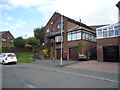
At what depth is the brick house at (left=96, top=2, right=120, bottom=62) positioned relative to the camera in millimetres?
18812

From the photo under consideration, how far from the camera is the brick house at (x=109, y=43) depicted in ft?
61.7

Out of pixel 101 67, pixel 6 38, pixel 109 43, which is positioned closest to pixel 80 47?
pixel 109 43

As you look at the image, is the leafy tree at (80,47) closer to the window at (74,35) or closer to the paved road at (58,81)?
the window at (74,35)

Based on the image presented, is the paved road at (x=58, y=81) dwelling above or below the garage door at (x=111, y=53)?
below

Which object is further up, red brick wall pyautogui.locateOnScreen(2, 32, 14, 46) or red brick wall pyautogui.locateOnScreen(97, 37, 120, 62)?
red brick wall pyautogui.locateOnScreen(2, 32, 14, 46)

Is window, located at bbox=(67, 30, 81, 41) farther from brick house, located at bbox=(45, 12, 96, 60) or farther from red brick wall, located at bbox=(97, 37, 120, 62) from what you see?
red brick wall, located at bbox=(97, 37, 120, 62)

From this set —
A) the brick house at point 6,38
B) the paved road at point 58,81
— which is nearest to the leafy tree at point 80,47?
the paved road at point 58,81

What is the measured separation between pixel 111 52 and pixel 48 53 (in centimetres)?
1452

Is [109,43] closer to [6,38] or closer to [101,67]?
[101,67]

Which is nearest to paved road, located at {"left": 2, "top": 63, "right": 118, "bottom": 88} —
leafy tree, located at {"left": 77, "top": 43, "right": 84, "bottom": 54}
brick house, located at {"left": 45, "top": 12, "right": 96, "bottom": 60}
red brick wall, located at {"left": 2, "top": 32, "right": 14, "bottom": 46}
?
leafy tree, located at {"left": 77, "top": 43, "right": 84, "bottom": 54}

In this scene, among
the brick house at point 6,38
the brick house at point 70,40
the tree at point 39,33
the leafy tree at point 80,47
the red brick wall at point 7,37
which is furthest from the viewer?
the red brick wall at point 7,37

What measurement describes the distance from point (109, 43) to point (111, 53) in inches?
63.2

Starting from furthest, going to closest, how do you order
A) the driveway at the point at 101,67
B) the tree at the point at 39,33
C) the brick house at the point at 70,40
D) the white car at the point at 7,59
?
the tree at the point at 39,33, the brick house at the point at 70,40, the white car at the point at 7,59, the driveway at the point at 101,67

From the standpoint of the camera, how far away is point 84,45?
78.3 ft
